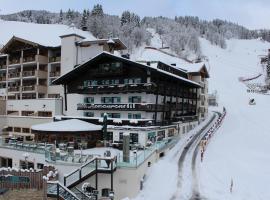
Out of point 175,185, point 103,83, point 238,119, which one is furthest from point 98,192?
point 238,119

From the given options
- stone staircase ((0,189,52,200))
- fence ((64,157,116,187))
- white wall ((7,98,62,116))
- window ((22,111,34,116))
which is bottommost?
stone staircase ((0,189,52,200))

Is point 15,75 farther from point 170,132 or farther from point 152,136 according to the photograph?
point 152,136

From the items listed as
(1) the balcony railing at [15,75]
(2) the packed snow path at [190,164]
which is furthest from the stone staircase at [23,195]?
(1) the balcony railing at [15,75]

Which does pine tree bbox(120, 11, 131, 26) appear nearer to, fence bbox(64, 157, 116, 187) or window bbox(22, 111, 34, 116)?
window bbox(22, 111, 34, 116)

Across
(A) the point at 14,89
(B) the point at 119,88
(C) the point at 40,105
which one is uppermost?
(A) the point at 14,89

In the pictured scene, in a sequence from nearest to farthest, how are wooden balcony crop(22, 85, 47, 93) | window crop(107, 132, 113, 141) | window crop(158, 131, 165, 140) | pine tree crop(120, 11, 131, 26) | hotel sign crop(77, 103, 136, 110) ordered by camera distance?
1. window crop(107, 132, 113, 141)
2. window crop(158, 131, 165, 140)
3. hotel sign crop(77, 103, 136, 110)
4. wooden balcony crop(22, 85, 47, 93)
5. pine tree crop(120, 11, 131, 26)

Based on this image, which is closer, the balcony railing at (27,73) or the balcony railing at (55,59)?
the balcony railing at (55,59)

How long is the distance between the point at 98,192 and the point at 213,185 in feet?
31.2

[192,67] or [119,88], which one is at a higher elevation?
[192,67]

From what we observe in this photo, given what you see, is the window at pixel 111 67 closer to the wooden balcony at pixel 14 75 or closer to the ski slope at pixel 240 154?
the ski slope at pixel 240 154

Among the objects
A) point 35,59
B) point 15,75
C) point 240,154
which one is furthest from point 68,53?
point 240,154

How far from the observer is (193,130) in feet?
183

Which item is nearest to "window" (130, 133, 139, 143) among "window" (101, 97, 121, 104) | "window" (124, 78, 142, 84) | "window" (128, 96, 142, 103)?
"window" (128, 96, 142, 103)

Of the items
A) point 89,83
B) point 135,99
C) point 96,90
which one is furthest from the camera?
point 89,83
